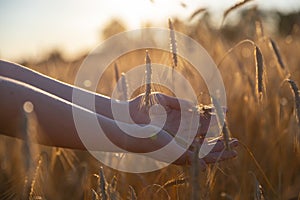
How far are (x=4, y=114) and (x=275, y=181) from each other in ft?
3.83

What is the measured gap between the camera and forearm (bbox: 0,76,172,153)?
4.18ft

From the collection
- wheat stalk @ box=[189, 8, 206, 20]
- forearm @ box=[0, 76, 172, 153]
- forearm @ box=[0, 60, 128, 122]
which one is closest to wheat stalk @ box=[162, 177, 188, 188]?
forearm @ box=[0, 76, 172, 153]

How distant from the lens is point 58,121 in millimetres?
1300

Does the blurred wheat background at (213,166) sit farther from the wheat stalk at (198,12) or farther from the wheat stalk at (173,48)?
the wheat stalk at (173,48)

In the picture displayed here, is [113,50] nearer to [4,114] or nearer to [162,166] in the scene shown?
[162,166]

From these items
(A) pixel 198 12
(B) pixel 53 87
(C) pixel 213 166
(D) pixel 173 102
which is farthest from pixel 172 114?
(A) pixel 198 12

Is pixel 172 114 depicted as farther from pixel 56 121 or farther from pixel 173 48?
pixel 56 121

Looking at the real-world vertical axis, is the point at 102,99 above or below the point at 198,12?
below

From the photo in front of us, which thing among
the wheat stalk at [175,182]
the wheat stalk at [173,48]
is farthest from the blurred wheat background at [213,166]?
the wheat stalk at [173,48]

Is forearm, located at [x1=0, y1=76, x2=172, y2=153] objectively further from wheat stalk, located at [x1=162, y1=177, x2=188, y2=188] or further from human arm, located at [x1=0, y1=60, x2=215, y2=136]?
human arm, located at [x1=0, y1=60, x2=215, y2=136]

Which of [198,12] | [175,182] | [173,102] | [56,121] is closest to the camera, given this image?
[56,121]

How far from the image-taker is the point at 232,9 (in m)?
1.77

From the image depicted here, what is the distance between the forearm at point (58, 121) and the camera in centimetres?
127

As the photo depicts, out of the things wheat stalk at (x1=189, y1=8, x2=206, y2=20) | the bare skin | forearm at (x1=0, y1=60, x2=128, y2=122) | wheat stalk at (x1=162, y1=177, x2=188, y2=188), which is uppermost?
wheat stalk at (x1=189, y1=8, x2=206, y2=20)
